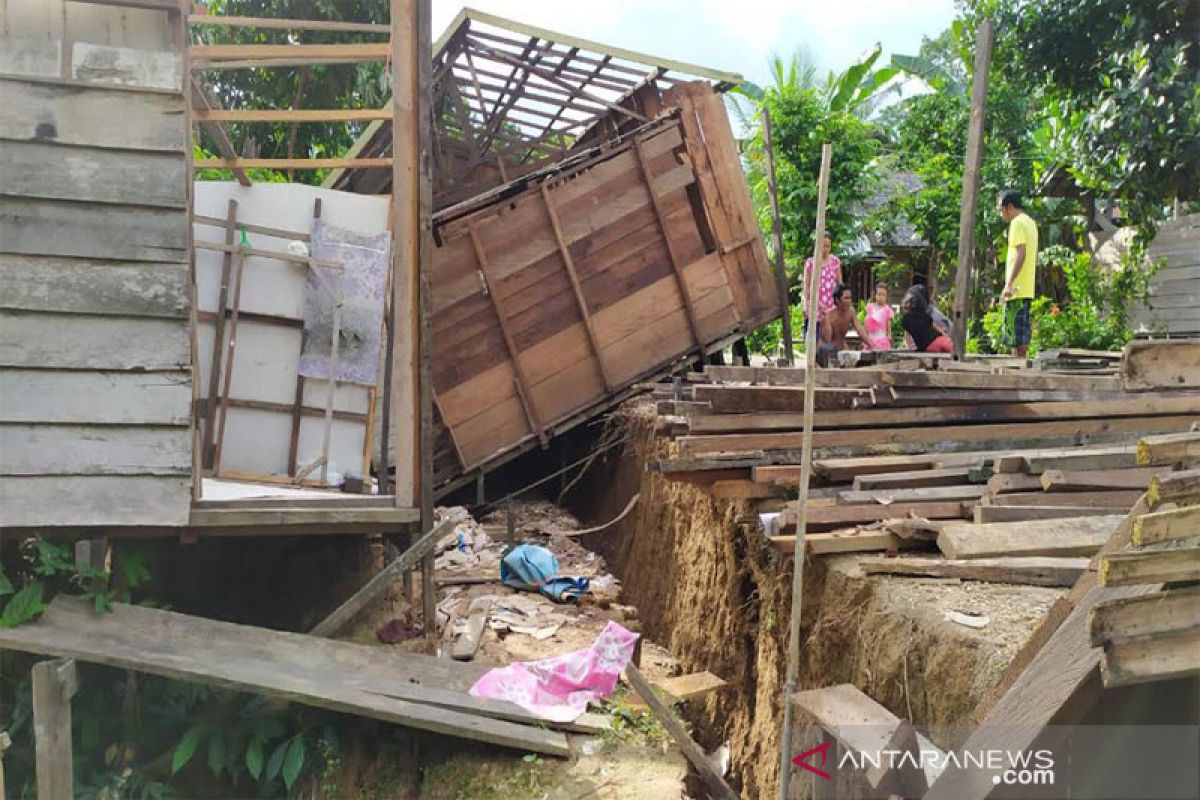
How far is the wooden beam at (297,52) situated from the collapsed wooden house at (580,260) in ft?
9.29

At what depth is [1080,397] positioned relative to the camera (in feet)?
15.3

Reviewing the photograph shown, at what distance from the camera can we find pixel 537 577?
7.79m

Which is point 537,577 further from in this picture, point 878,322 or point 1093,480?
point 878,322

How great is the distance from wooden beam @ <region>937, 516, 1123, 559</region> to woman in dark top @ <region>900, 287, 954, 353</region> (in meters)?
5.93

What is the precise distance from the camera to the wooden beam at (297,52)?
5.27 meters

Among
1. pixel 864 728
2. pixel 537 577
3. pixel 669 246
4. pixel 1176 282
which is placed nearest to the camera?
pixel 864 728

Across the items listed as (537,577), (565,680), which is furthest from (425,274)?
(537,577)

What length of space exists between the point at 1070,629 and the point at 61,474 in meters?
4.94

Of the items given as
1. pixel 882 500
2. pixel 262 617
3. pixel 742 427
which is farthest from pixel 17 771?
pixel 882 500

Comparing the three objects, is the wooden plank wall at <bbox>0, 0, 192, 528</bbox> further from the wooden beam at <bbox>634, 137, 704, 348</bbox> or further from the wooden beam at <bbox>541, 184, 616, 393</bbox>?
the wooden beam at <bbox>634, 137, 704, 348</bbox>

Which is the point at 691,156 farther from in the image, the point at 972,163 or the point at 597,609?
the point at 597,609

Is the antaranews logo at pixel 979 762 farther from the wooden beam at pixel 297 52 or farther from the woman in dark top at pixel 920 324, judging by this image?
→ the woman in dark top at pixel 920 324

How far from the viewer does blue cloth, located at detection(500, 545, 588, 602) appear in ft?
25.4

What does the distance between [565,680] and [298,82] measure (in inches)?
332
